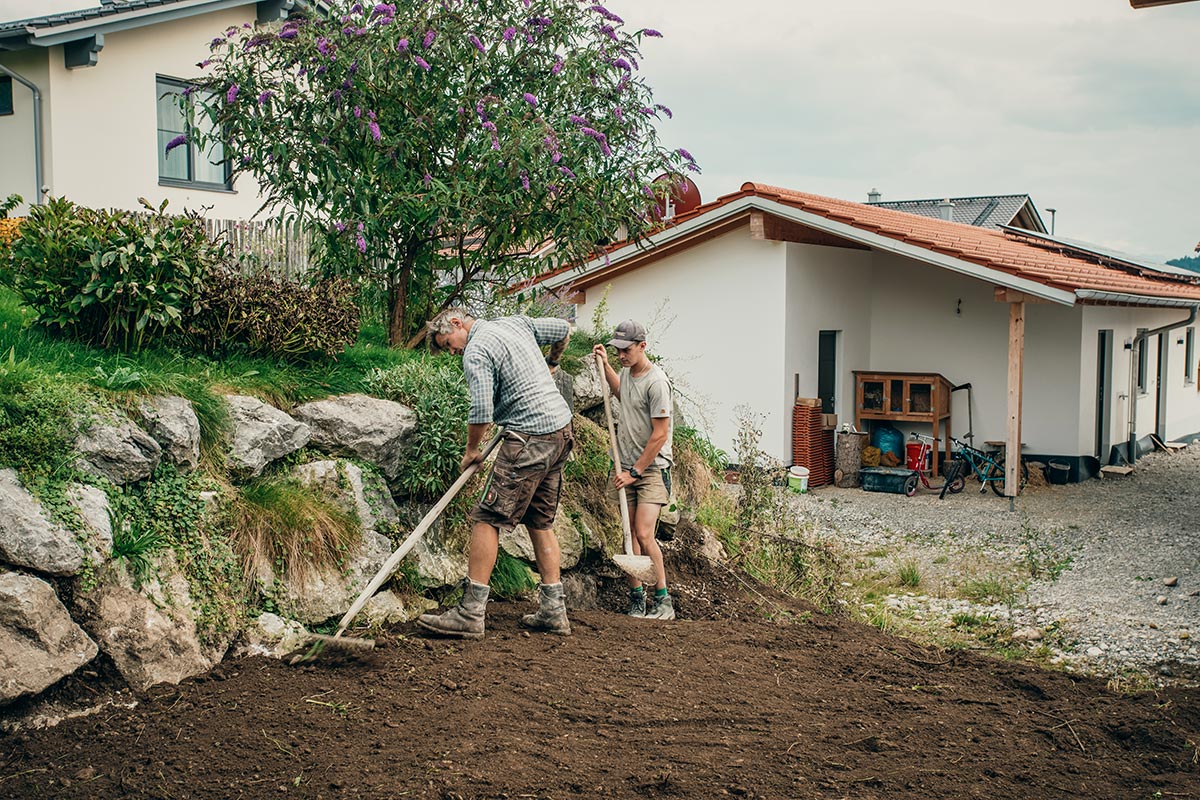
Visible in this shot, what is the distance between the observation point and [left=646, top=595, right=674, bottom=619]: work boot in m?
6.83

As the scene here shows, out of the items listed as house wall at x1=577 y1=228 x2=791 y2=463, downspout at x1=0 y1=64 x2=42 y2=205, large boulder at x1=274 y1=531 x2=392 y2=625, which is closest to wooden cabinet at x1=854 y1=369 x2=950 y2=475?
house wall at x1=577 y1=228 x2=791 y2=463

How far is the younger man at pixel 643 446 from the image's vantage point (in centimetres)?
Result: 675

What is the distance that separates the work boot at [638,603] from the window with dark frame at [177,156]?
11147 millimetres

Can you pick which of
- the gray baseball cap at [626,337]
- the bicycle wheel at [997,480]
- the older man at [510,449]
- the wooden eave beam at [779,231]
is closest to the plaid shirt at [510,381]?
the older man at [510,449]

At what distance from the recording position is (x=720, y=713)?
476 centimetres

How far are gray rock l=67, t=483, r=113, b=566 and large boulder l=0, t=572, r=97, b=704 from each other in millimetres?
271

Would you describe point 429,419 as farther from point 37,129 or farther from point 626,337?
point 37,129

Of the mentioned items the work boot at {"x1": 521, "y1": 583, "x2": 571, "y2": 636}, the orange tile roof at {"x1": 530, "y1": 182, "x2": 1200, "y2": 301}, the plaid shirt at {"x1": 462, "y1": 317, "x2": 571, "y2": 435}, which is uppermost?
the orange tile roof at {"x1": 530, "y1": 182, "x2": 1200, "y2": 301}

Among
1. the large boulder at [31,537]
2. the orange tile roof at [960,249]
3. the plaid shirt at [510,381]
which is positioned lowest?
the large boulder at [31,537]

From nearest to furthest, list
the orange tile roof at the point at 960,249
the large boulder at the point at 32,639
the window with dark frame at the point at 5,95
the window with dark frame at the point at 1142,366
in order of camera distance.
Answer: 1. the large boulder at the point at 32,639
2. the orange tile roof at the point at 960,249
3. the window with dark frame at the point at 5,95
4. the window with dark frame at the point at 1142,366

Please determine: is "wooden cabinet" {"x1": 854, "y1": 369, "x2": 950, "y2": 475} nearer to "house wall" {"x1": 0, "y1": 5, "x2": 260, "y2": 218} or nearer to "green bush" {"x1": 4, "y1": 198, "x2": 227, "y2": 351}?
"house wall" {"x1": 0, "y1": 5, "x2": 260, "y2": 218}

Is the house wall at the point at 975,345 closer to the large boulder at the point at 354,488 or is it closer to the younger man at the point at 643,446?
the younger man at the point at 643,446

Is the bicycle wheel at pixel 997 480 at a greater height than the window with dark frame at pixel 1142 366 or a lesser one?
lesser

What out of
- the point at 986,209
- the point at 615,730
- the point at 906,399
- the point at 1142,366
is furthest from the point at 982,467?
the point at 986,209
